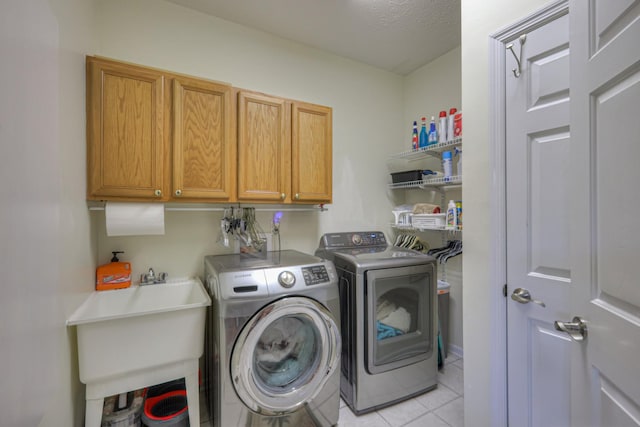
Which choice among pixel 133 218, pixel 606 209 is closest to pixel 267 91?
pixel 133 218

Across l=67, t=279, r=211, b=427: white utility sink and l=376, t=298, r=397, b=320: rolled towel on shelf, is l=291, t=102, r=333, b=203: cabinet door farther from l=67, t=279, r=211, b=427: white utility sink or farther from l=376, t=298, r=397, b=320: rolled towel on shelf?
l=67, t=279, r=211, b=427: white utility sink

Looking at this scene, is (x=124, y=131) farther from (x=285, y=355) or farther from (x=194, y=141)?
(x=285, y=355)

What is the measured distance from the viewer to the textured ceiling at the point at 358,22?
202cm

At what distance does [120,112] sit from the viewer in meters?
1.54

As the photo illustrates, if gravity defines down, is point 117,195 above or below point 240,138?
below

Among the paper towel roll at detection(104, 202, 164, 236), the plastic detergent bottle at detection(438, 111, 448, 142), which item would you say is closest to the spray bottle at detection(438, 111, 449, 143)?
the plastic detergent bottle at detection(438, 111, 448, 142)

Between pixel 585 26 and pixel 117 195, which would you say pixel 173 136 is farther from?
pixel 585 26

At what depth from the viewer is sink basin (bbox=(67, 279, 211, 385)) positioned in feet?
4.12

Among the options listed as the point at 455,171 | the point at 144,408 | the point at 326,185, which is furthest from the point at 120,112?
the point at 455,171

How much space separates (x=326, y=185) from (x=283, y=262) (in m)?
0.77

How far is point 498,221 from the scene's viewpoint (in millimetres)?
1329

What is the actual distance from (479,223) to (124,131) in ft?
6.63

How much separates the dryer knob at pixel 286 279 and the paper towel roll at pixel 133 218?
804mm

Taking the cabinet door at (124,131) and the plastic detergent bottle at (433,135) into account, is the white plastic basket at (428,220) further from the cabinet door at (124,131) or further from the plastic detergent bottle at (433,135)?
the cabinet door at (124,131)
